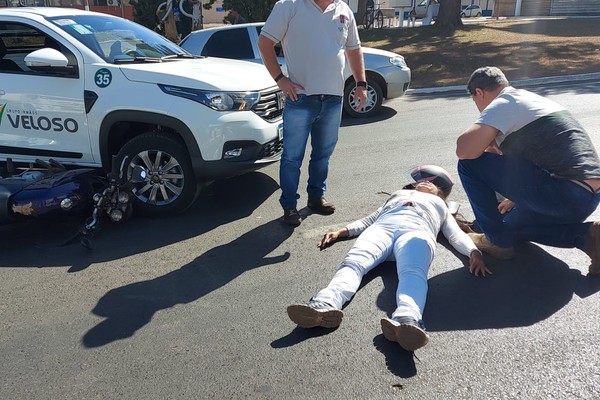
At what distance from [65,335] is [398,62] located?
7.33 m

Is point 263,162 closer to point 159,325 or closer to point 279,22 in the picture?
point 279,22

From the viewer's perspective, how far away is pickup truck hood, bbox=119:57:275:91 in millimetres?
4449

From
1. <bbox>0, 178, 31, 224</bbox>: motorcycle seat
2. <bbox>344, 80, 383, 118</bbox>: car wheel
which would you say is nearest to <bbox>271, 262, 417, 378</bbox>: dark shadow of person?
<bbox>0, 178, 31, 224</bbox>: motorcycle seat

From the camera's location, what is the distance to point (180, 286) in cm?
358

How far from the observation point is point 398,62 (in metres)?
8.86

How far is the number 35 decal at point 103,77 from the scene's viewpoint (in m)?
4.56

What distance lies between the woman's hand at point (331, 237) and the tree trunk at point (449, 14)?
1890 cm

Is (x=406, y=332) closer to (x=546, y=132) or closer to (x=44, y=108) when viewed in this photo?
(x=546, y=132)

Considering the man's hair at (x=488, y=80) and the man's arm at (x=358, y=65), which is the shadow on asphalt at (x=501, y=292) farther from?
the man's arm at (x=358, y=65)

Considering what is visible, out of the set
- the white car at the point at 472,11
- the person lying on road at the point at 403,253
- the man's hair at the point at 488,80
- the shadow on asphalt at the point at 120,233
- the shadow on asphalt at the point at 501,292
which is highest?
the white car at the point at 472,11

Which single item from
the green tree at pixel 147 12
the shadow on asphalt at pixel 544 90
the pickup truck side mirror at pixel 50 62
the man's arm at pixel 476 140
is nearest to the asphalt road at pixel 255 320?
the man's arm at pixel 476 140

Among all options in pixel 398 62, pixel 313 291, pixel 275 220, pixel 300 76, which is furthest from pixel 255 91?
pixel 398 62

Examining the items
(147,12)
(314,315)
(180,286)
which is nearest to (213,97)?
(180,286)

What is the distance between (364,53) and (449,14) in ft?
45.0
